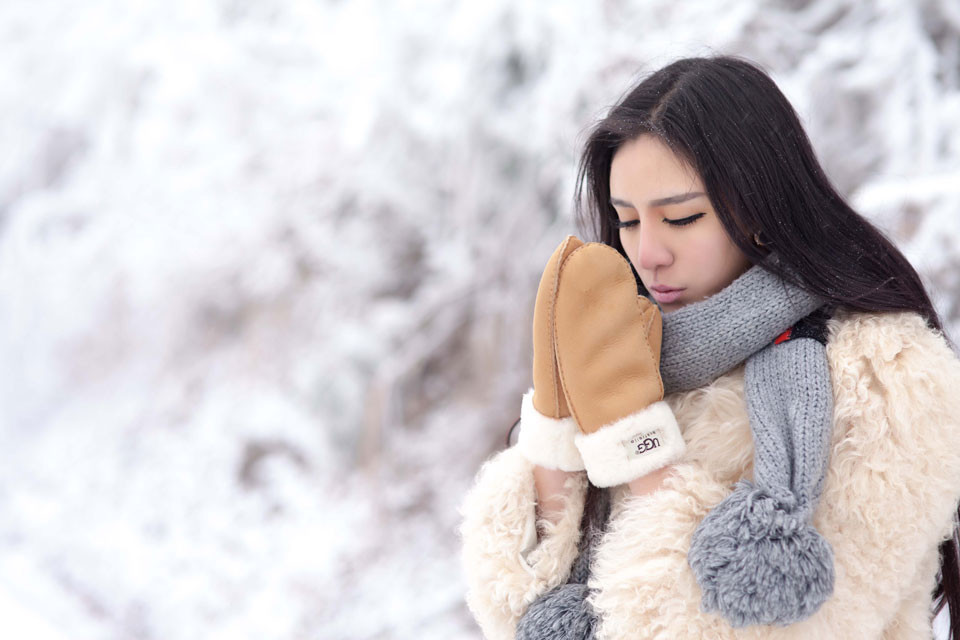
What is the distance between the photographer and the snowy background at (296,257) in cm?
153

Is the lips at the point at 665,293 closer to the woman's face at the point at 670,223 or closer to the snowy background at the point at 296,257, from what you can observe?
the woman's face at the point at 670,223

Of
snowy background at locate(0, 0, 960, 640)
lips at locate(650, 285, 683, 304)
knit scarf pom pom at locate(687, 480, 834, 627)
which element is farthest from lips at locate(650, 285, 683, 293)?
snowy background at locate(0, 0, 960, 640)

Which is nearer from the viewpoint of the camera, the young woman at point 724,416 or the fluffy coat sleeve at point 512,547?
the young woman at point 724,416

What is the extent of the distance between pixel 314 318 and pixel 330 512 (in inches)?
18.3

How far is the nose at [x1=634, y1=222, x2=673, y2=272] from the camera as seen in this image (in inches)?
27.1

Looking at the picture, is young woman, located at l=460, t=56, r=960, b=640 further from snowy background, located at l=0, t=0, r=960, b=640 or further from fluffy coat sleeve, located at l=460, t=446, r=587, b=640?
snowy background, located at l=0, t=0, r=960, b=640

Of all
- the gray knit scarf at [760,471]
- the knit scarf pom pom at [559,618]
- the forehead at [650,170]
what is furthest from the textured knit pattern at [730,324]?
the knit scarf pom pom at [559,618]

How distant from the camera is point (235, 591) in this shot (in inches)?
65.1

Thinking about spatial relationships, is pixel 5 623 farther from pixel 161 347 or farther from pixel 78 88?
pixel 78 88

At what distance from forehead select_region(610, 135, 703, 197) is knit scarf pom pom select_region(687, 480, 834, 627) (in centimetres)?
28

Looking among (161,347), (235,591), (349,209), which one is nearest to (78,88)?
(161,347)

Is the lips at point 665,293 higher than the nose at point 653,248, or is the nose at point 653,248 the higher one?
the nose at point 653,248

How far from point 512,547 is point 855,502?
0.97 feet

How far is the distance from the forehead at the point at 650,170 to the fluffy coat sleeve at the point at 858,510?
0.20 meters
